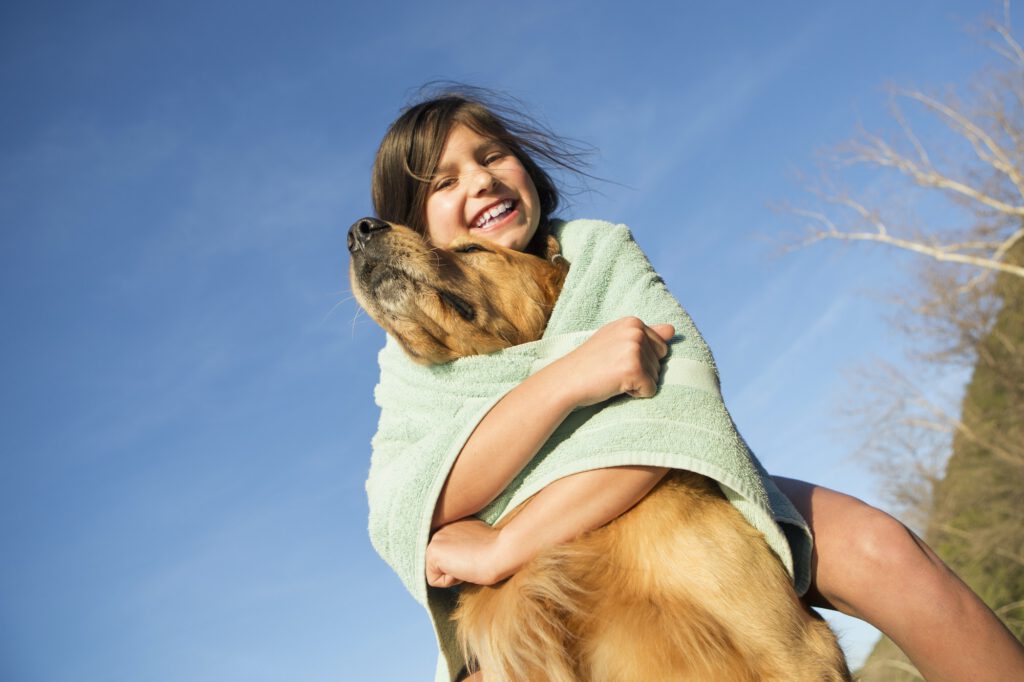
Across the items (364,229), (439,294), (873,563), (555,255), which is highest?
(364,229)

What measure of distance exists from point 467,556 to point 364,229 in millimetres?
1071

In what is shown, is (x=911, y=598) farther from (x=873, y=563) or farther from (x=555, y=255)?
(x=555, y=255)

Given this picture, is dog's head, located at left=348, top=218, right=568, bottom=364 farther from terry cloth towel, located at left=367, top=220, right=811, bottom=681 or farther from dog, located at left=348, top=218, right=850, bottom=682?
dog, located at left=348, top=218, right=850, bottom=682

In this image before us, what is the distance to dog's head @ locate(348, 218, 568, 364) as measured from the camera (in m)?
2.33

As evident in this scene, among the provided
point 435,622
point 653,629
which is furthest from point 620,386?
Answer: point 435,622

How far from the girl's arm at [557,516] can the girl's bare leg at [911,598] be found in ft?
2.01

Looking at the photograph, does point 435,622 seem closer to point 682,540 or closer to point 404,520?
point 404,520

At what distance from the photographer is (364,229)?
2.40 meters

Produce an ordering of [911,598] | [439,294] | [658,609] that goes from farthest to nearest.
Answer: [439,294], [911,598], [658,609]

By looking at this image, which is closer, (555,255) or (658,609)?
(658,609)

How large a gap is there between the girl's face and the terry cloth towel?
0.97ft

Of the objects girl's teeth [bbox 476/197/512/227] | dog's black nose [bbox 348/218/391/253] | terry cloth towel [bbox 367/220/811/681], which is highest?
girl's teeth [bbox 476/197/512/227]

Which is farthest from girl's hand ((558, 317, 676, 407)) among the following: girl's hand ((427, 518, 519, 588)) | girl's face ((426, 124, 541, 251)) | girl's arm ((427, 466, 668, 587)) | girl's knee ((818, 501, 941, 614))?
girl's face ((426, 124, 541, 251))

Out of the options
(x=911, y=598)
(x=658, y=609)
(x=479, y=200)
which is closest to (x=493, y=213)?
(x=479, y=200)
